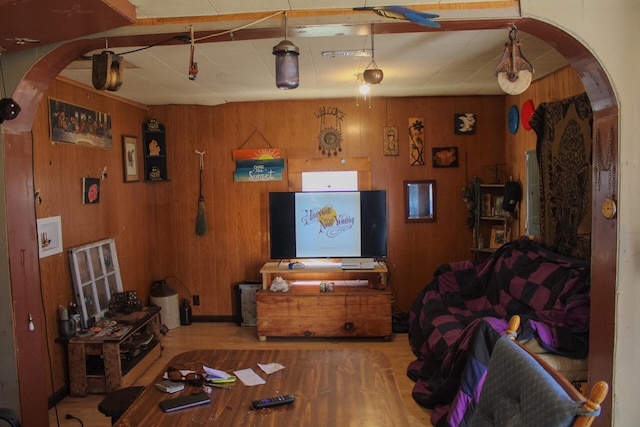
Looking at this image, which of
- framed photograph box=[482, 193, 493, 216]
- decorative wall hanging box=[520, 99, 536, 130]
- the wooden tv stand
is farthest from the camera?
framed photograph box=[482, 193, 493, 216]

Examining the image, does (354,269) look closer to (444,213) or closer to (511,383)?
(444,213)

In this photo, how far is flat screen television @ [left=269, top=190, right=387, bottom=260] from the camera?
495cm

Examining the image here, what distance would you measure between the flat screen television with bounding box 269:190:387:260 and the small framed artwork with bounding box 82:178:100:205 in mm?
1592

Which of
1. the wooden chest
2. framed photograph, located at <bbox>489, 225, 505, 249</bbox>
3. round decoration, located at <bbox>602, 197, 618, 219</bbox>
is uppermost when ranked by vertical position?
round decoration, located at <bbox>602, 197, 618, 219</bbox>

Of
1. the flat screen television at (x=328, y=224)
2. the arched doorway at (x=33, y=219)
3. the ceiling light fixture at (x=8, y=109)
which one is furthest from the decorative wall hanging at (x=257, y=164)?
the ceiling light fixture at (x=8, y=109)

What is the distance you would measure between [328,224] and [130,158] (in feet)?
6.74

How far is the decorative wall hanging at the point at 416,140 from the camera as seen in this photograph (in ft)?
16.8

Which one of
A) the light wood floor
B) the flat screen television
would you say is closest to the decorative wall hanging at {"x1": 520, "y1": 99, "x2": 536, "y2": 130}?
the flat screen television

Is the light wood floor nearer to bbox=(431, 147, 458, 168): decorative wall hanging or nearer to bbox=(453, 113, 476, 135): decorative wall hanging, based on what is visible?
bbox=(431, 147, 458, 168): decorative wall hanging

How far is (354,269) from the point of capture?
4.76m

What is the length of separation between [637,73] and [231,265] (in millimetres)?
4107

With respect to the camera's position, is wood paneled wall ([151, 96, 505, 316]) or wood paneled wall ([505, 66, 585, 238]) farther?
wood paneled wall ([151, 96, 505, 316])

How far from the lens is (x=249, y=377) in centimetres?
226

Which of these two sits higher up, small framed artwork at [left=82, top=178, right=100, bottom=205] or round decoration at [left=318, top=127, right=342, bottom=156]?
round decoration at [left=318, top=127, right=342, bottom=156]
